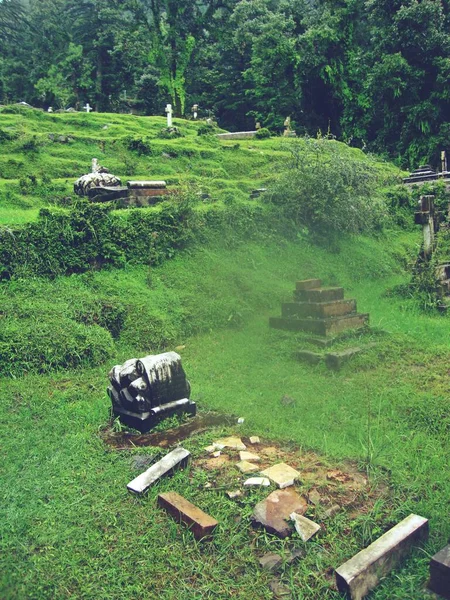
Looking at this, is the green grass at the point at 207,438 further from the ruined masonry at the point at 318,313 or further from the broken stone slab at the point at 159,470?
the ruined masonry at the point at 318,313

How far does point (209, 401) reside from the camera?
5191 millimetres

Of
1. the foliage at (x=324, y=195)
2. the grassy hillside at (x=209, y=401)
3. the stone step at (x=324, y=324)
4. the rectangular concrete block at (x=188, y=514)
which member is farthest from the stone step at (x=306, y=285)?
the rectangular concrete block at (x=188, y=514)

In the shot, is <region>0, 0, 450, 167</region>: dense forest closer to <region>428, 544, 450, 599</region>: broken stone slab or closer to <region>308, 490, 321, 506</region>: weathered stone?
<region>308, 490, 321, 506</region>: weathered stone

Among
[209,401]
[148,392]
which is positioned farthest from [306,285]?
[148,392]

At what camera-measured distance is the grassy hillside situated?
110 inches

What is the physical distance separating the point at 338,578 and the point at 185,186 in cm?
838

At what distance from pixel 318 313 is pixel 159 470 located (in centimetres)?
407

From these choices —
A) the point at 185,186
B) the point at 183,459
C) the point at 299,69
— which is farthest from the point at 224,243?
the point at 299,69

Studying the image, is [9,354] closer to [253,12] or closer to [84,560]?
[84,560]

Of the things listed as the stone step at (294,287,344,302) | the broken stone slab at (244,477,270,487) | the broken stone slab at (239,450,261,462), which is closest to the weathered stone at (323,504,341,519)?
the broken stone slab at (244,477,270,487)

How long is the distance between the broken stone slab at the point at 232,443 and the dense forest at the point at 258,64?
23.8 meters

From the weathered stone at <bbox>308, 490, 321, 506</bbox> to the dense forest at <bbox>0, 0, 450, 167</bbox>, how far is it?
24469mm

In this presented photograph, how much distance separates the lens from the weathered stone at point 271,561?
277cm

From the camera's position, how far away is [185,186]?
10047 millimetres
